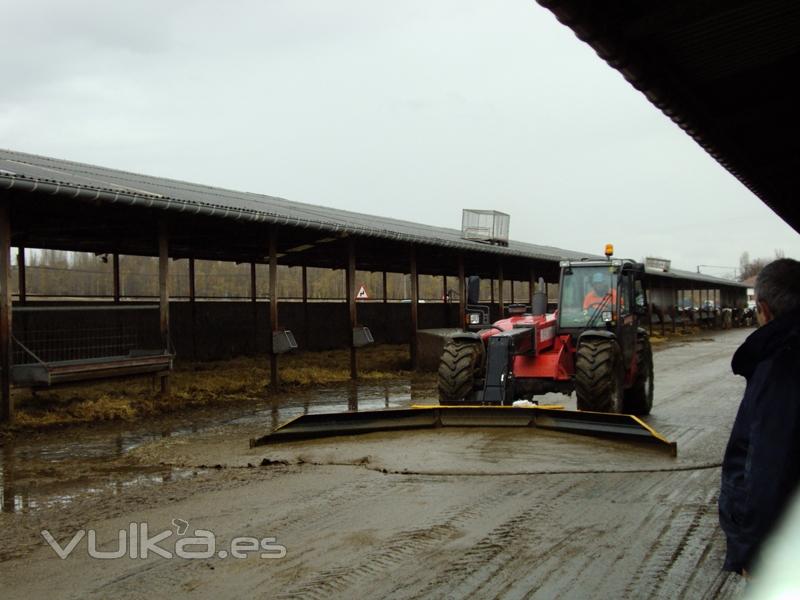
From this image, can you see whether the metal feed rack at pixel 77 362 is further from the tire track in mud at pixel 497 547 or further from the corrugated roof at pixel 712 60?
the corrugated roof at pixel 712 60

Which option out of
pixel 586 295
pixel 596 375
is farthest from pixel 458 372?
pixel 586 295

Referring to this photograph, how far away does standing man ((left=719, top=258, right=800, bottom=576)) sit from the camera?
2.27 meters

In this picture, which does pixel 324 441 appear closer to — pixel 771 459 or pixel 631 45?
pixel 631 45

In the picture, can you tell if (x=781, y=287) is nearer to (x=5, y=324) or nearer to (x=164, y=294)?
(x=5, y=324)

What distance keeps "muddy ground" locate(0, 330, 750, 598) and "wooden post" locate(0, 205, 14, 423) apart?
93 cm

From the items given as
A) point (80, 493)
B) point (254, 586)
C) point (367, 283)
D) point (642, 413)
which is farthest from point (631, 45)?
point (367, 283)

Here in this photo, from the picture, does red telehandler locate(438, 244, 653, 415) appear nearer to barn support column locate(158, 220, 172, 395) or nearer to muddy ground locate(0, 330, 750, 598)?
muddy ground locate(0, 330, 750, 598)

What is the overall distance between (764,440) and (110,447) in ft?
27.6

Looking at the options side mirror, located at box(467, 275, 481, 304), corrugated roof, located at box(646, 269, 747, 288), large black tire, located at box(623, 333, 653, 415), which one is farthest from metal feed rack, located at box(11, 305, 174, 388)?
corrugated roof, located at box(646, 269, 747, 288)

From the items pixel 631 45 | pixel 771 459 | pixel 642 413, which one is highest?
pixel 631 45

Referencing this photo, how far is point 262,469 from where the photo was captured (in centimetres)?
722

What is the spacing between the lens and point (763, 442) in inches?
90.7

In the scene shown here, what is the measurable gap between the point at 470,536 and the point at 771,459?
3043 millimetres

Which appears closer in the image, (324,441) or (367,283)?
(324,441)
